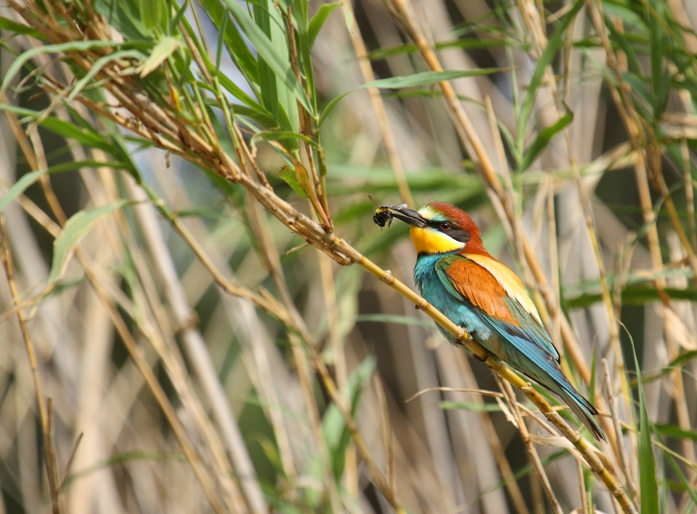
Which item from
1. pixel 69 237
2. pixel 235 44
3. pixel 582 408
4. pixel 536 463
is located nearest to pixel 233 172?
pixel 235 44

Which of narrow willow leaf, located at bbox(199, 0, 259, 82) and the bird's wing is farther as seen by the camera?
the bird's wing

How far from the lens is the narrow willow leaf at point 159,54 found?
0.99 metres

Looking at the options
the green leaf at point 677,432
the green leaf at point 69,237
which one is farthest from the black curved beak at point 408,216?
the green leaf at point 677,432

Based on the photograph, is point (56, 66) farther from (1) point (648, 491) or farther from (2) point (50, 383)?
(1) point (648, 491)

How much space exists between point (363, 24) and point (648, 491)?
2.83 metres

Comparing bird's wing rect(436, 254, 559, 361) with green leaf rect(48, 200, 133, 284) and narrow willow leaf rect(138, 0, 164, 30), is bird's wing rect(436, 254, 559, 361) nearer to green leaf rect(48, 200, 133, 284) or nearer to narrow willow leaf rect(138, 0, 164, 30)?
green leaf rect(48, 200, 133, 284)

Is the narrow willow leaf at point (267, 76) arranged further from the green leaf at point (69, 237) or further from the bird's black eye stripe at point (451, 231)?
the bird's black eye stripe at point (451, 231)

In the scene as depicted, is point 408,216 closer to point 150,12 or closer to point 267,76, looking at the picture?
point 267,76

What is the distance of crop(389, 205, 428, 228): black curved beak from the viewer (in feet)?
5.47

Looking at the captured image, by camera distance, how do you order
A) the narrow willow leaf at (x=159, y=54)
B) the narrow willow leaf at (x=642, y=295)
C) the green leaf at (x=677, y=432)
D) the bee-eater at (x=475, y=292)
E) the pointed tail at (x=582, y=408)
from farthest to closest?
the narrow willow leaf at (x=642, y=295) < the bee-eater at (x=475, y=292) < the green leaf at (x=677, y=432) < the pointed tail at (x=582, y=408) < the narrow willow leaf at (x=159, y=54)

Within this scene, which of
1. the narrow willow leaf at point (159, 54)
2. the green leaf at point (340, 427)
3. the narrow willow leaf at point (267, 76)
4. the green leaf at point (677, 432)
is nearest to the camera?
the narrow willow leaf at point (159, 54)

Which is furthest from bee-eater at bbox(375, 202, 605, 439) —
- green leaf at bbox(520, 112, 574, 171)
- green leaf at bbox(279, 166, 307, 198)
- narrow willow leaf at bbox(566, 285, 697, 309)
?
green leaf at bbox(279, 166, 307, 198)

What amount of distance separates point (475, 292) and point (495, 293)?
55 millimetres

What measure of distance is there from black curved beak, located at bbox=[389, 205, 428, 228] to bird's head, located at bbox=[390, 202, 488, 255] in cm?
3
